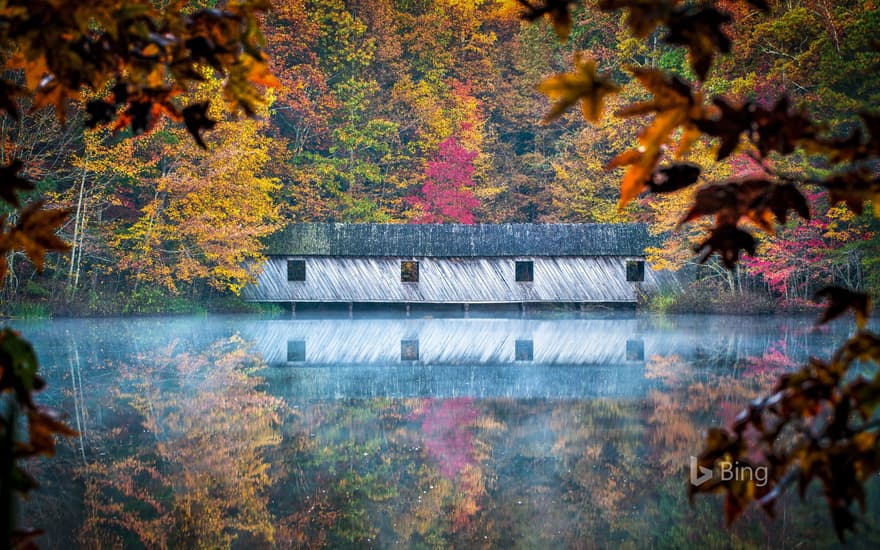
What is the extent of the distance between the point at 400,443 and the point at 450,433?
933 millimetres

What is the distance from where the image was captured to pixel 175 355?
20172 mm

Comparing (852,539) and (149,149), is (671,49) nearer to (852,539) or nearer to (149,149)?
(149,149)

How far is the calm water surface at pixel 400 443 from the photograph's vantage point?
7.90 metres

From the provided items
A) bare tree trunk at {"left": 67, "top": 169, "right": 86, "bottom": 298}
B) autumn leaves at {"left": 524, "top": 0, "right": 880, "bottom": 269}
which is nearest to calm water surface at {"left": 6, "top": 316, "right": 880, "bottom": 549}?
autumn leaves at {"left": 524, "top": 0, "right": 880, "bottom": 269}

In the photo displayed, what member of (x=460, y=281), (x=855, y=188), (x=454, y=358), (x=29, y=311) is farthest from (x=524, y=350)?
(x=855, y=188)

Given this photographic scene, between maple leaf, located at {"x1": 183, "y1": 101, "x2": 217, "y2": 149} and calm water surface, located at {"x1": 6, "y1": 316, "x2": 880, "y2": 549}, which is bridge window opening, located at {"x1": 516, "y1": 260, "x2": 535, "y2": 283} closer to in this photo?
calm water surface, located at {"x1": 6, "y1": 316, "x2": 880, "y2": 549}

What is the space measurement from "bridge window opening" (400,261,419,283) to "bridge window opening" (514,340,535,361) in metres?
14.2

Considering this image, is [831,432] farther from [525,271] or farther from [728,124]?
[525,271]

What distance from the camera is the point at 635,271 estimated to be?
37094 mm

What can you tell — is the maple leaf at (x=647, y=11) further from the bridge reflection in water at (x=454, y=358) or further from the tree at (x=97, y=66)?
the bridge reflection in water at (x=454, y=358)

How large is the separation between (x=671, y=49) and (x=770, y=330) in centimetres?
1700

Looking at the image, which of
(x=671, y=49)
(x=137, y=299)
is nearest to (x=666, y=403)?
(x=137, y=299)

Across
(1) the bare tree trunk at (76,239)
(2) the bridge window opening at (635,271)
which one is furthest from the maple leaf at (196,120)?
(2) the bridge window opening at (635,271)

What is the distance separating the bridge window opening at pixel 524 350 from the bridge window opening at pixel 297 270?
50.6 feet
